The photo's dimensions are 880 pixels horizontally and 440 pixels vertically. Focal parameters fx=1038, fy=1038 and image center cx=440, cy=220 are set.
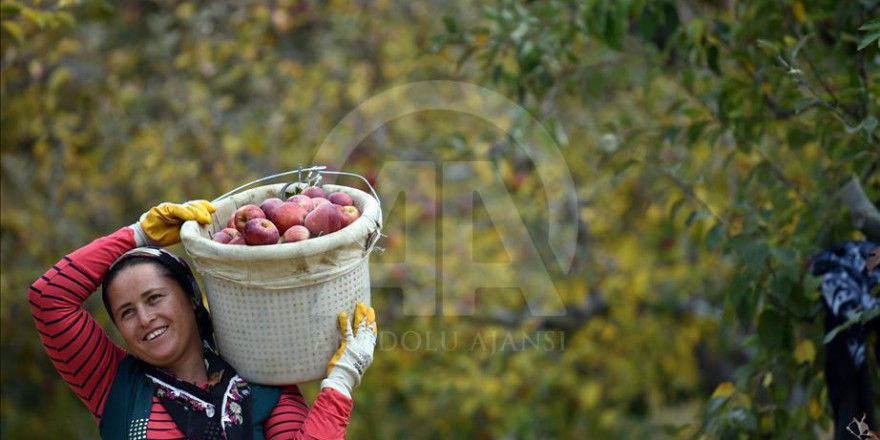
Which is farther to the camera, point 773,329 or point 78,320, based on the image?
Answer: point 773,329

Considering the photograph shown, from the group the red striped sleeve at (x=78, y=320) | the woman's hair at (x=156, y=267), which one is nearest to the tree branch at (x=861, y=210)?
the woman's hair at (x=156, y=267)

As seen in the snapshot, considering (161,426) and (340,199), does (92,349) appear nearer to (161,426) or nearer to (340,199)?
(161,426)

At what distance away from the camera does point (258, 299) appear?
184cm

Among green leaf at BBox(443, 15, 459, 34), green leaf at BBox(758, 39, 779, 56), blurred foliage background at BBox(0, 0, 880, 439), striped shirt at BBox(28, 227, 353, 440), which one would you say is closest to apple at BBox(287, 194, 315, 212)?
striped shirt at BBox(28, 227, 353, 440)

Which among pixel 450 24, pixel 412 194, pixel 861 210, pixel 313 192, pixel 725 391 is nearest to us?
pixel 313 192

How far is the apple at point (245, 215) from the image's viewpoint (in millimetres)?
1881

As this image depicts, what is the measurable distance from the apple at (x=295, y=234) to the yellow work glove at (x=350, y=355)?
0.53ft

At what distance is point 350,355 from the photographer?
1.87m

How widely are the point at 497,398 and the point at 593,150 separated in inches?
48.5

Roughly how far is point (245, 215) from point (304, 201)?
11cm

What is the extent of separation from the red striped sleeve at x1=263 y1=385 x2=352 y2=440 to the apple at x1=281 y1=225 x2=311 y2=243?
0.27 metres

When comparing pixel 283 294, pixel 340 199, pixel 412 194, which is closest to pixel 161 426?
pixel 283 294

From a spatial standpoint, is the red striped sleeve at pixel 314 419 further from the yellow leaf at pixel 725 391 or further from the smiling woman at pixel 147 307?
the yellow leaf at pixel 725 391

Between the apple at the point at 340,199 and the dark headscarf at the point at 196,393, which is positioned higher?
the apple at the point at 340,199
